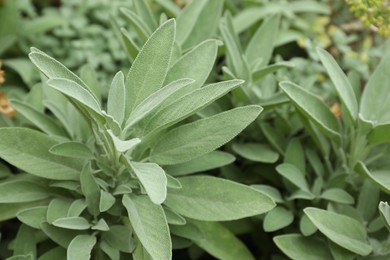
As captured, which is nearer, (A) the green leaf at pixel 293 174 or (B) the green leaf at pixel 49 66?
(B) the green leaf at pixel 49 66

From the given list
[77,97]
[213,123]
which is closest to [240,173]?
[213,123]

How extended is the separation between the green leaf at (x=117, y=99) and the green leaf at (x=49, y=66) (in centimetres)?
6

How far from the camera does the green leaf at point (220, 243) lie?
1.15 metres

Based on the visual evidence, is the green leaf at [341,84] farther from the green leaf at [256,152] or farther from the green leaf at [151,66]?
the green leaf at [151,66]

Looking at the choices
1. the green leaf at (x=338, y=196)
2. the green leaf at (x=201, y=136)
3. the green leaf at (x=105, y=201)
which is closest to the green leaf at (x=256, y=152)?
the green leaf at (x=338, y=196)

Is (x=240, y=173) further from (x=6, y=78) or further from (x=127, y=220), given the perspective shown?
(x=6, y=78)

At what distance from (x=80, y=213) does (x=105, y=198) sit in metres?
0.06

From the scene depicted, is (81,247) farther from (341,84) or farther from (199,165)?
(341,84)

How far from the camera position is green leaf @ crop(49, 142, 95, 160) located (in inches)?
39.1

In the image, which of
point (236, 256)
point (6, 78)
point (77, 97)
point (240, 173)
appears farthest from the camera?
point (6, 78)

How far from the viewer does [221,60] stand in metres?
1.60

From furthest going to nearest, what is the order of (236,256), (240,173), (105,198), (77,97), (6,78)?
(6,78) < (240,173) < (236,256) < (105,198) < (77,97)

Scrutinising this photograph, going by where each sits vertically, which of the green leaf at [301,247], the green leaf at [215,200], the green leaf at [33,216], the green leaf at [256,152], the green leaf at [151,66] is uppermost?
the green leaf at [151,66]

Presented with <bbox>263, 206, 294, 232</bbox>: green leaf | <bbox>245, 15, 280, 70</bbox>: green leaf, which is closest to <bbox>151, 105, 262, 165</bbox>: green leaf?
<bbox>263, 206, 294, 232</bbox>: green leaf
